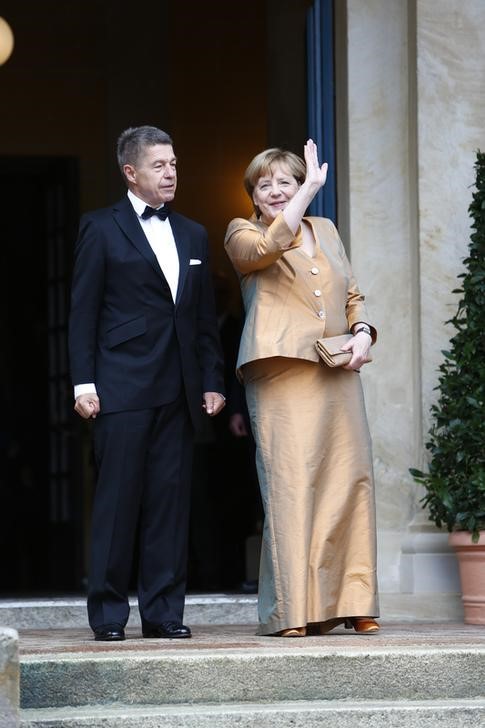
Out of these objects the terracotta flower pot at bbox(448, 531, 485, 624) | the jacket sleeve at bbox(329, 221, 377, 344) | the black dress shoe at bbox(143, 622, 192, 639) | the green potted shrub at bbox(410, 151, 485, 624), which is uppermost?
the jacket sleeve at bbox(329, 221, 377, 344)

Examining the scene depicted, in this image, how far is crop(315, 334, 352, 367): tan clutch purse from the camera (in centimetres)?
551

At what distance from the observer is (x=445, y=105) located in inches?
270

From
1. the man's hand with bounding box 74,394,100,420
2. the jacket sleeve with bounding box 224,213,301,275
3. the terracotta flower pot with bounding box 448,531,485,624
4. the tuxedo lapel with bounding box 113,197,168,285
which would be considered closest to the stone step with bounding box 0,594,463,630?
the terracotta flower pot with bounding box 448,531,485,624

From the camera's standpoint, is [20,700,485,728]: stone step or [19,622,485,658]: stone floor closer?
[20,700,485,728]: stone step

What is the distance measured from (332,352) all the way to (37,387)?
7173 millimetres

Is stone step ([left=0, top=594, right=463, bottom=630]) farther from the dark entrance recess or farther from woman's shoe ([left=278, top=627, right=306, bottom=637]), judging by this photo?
the dark entrance recess

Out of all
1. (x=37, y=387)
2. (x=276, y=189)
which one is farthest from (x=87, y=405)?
(x=37, y=387)

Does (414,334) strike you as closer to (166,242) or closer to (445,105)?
(445,105)

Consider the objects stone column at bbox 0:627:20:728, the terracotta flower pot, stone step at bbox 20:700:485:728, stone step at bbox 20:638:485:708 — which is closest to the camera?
stone column at bbox 0:627:20:728

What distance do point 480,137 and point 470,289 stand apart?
813mm

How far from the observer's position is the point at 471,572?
621 cm

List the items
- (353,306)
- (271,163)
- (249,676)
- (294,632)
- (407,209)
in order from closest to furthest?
1. (249,676)
2. (294,632)
3. (271,163)
4. (353,306)
5. (407,209)

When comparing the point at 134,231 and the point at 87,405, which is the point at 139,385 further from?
the point at 134,231

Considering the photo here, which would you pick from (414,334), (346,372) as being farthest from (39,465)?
(346,372)
